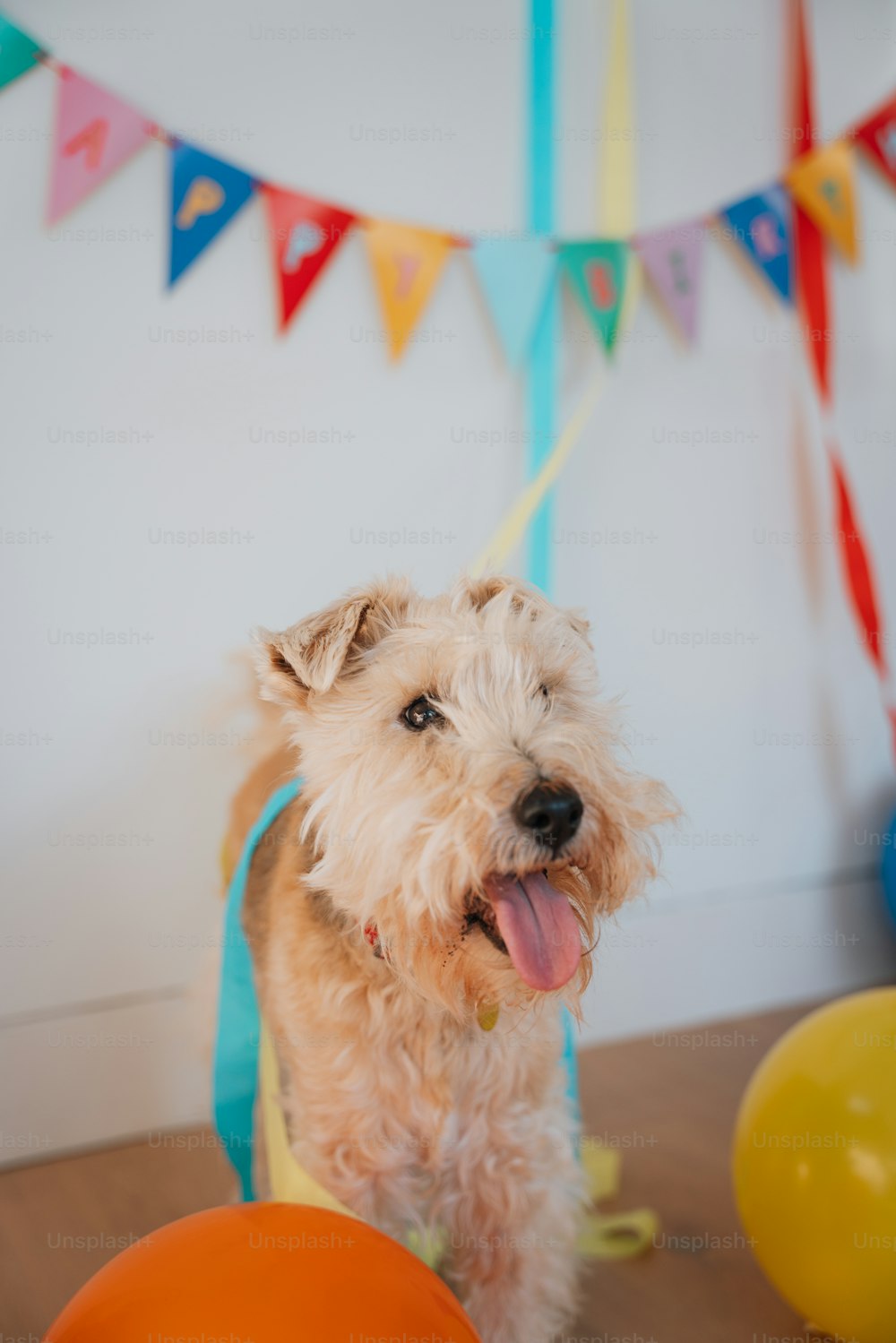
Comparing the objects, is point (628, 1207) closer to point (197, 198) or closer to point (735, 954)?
point (735, 954)

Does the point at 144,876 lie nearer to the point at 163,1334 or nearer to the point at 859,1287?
the point at 163,1334

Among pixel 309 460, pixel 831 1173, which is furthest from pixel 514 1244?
pixel 309 460

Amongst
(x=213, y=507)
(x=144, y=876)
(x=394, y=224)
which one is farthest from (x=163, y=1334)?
(x=394, y=224)

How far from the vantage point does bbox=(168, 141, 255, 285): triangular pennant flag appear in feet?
7.26

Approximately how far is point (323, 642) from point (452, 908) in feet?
1.47

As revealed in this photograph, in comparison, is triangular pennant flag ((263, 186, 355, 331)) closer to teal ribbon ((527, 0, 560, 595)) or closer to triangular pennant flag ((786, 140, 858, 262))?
teal ribbon ((527, 0, 560, 595))

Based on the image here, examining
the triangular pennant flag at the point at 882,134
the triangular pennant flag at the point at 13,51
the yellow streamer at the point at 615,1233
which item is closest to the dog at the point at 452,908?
the yellow streamer at the point at 615,1233

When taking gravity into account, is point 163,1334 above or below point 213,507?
below

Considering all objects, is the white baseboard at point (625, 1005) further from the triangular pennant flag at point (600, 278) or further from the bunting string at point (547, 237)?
the triangular pennant flag at point (600, 278)

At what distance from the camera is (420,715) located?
1501 mm

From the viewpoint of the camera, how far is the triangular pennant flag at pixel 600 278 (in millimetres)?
2559

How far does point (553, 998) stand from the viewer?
1.56 m

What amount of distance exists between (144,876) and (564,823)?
145cm

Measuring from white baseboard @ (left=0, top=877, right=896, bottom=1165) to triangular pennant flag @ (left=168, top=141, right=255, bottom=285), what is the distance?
5.81 ft
